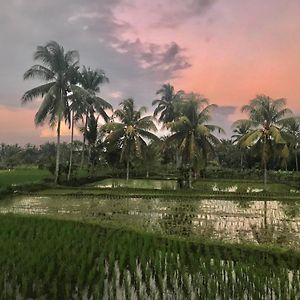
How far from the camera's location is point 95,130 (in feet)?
112

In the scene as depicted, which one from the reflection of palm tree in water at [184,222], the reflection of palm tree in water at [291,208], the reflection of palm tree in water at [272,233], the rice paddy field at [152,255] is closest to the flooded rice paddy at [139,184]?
the reflection of palm tree in water at [291,208]

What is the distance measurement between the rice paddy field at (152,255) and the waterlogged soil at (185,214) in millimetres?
33

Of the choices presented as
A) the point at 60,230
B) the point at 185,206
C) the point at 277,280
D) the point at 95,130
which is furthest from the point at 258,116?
the point at 277,280

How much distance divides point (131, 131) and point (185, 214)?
50.4 feet

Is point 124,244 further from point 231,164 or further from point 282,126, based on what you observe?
point 231,164

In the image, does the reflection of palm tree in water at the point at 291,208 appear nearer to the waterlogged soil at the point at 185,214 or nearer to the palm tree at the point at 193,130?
the waterlogged soil at the point at 185,214

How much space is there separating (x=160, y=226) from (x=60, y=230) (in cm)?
254

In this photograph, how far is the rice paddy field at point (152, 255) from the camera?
5.41 metres

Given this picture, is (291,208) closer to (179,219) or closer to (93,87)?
(179,219)

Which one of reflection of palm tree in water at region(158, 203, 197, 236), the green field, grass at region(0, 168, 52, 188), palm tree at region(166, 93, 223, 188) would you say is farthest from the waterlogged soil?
palm tree at region(166, 93, 223, 188)

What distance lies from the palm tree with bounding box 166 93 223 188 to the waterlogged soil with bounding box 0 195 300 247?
8.81m

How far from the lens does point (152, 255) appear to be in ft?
23.4

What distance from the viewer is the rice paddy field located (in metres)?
5.41

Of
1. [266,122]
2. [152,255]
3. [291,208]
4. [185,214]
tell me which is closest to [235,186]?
[266,122]
